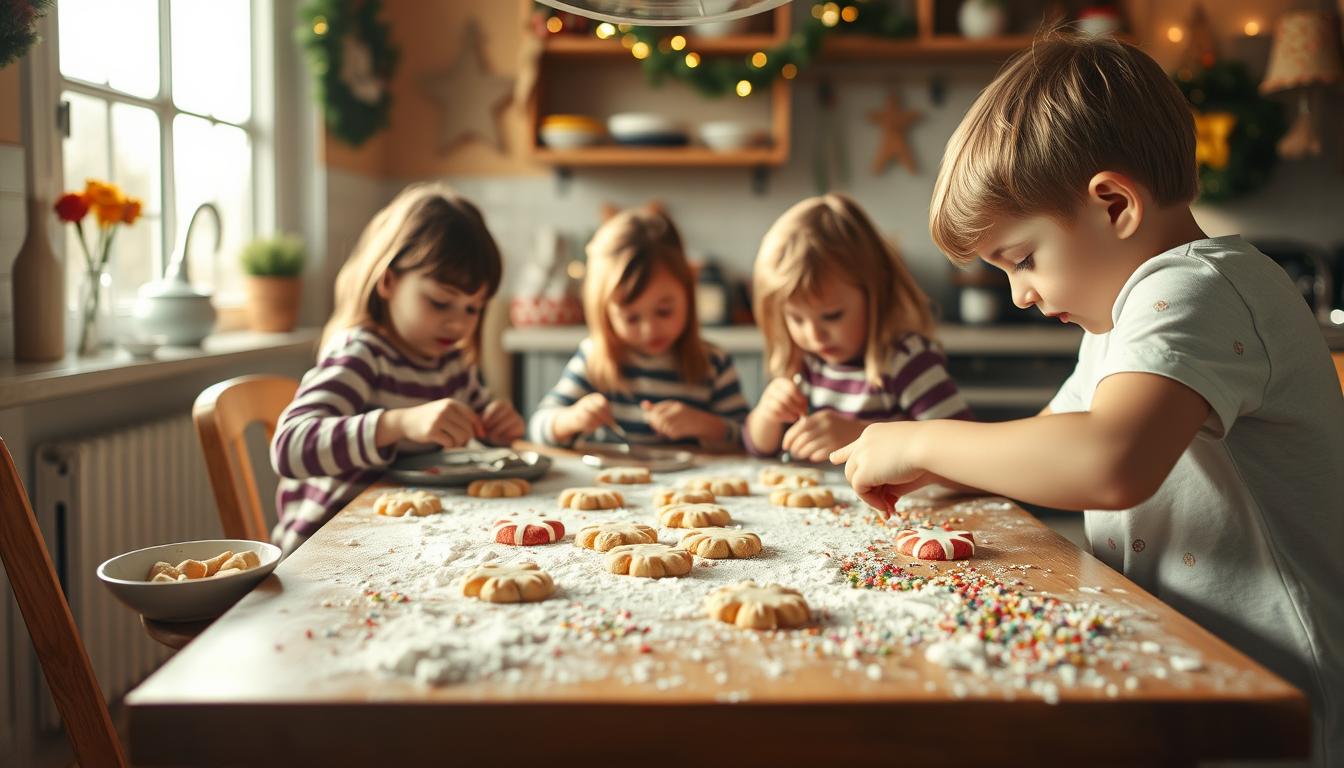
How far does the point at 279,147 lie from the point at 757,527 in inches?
109

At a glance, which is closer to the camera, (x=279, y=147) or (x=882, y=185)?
(x=279, y=147)

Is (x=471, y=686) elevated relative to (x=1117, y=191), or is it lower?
lower

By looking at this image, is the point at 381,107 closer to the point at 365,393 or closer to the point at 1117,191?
the point at 365,393

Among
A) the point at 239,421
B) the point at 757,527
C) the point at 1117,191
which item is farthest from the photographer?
the point at 239,421

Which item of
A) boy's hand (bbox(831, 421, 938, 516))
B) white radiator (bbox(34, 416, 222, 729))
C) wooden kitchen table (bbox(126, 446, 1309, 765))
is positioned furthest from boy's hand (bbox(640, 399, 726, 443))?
wooden kitchen table (bbox(126, 446, 1309, 765))

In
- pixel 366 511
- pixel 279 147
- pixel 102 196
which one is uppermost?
pixel 279 147

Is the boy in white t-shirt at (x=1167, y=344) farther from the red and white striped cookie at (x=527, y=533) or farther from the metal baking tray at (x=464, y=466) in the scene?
the metal baking tray at (x=464, y=466)

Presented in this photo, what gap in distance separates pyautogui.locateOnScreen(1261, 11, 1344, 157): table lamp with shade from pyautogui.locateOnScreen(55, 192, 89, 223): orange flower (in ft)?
12.2

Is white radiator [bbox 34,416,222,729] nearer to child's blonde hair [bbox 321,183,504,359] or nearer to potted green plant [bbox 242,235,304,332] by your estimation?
child's blonde hair [bbox 321,183,504,359]

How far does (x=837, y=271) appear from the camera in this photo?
1914 millimetres

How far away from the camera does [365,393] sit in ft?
6.01

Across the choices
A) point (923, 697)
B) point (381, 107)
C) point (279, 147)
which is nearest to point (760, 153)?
point (381, 107)

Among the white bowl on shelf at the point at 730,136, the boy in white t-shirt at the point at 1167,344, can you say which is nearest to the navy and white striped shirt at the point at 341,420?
the boy in white t-shirt at the point at 1167,344

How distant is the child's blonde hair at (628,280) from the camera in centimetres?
219
